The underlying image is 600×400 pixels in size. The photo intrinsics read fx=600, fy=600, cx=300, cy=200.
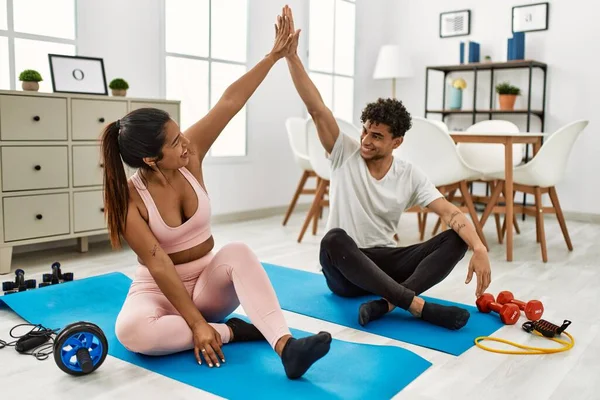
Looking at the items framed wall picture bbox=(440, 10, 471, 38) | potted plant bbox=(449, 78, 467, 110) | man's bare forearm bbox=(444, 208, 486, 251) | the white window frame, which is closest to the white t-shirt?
man's bare forearm bbox=(444, 208, 486, 251)

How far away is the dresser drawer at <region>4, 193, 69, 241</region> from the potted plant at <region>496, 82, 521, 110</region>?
12.4 ft

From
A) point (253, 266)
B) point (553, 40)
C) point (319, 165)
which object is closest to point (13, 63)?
point (319, 165)

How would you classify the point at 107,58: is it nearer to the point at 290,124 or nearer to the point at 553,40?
the point at 290,124

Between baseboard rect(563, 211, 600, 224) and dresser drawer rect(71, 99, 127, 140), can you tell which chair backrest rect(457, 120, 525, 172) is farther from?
dresser drawer rect(71, 99, 127, 140)

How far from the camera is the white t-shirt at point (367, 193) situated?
2.39 m

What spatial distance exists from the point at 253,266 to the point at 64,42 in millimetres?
2462

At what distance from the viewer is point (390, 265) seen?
2.39 meters

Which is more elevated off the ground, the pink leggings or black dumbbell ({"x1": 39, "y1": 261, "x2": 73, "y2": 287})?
the pink leggings

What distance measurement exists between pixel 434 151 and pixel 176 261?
2093 mm

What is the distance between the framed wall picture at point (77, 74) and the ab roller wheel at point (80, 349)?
2.01 meters

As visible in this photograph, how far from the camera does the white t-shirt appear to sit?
2395 millimetres

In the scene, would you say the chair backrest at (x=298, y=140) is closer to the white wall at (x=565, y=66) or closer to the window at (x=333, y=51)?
the window at (x=333, y=51)

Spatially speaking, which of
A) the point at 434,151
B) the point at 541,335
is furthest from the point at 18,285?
the point at 434,151

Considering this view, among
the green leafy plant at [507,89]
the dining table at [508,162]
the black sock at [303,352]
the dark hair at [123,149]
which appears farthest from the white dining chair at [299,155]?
the black sock at [303,352]
